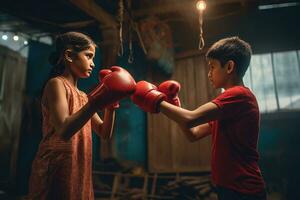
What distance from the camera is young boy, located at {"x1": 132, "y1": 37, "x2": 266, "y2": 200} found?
246 centimetres

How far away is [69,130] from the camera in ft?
7.18

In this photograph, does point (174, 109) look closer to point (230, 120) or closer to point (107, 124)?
point (230, 120)

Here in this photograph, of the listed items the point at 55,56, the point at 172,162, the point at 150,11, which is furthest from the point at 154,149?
the point at 55,56

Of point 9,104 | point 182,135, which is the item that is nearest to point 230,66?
point 182,135

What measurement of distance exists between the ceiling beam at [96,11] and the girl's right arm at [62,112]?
3.63 metres

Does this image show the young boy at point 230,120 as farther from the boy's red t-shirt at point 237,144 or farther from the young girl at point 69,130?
the young girl at point 69,130

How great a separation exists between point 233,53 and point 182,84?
15.5 ft

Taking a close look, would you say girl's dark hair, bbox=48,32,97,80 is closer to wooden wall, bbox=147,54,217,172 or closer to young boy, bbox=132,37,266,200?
young boy, bbox=132,37,266,200

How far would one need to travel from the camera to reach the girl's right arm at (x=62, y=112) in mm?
2184

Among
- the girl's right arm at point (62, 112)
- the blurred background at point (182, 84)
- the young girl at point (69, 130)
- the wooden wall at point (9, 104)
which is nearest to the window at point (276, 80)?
the blurred background at point (182, 84)

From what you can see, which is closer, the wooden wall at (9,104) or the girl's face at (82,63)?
the girl's face at (82,63)

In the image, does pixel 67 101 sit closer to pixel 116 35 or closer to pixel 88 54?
pixel 88 54

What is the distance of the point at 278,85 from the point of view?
740cm

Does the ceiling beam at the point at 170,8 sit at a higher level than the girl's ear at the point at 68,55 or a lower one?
higher
